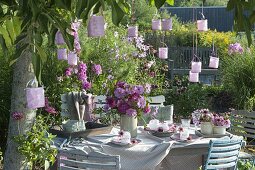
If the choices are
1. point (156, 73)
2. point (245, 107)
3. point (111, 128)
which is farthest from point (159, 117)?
point (156, 73)

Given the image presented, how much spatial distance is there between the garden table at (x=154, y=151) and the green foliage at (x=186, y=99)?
395 cm

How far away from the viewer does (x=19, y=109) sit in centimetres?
421

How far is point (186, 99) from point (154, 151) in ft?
14.8

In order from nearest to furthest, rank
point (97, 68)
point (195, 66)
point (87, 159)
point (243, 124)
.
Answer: point (87, 159) < point (243, 124) < point (97, 68) < point (195, 66)

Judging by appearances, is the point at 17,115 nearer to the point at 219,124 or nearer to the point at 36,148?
the point at 36,148

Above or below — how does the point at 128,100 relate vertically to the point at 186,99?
above

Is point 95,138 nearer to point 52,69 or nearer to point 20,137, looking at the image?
point 20,137

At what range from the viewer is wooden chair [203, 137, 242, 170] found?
3760 millimetres

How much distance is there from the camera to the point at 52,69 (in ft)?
21.7

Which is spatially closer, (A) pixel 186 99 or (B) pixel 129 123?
(B) pixel 129 123

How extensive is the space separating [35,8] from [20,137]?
297 cm

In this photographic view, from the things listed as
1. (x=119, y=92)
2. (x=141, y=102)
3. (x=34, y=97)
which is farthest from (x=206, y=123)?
(x=34, y=97)

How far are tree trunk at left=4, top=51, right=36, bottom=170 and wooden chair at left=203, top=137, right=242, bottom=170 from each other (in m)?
1.43

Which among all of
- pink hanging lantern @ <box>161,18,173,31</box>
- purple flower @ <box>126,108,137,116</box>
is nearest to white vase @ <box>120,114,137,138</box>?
purple flower @ <box>126,108,137,116</box>
